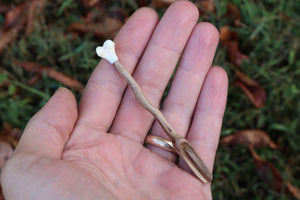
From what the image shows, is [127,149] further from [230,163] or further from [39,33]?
[39,33]

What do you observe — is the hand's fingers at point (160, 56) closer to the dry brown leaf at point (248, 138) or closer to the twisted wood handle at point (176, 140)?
the twisted wood handle at point (176, 140)

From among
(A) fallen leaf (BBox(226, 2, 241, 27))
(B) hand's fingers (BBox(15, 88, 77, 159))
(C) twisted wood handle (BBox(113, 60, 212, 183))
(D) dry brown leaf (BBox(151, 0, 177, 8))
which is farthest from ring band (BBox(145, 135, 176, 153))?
(A) fallen leaf (BBox(226, 2, 241, 27))

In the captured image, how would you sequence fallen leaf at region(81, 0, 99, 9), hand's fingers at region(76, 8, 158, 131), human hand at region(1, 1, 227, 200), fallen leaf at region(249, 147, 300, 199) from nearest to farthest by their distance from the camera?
1. human hand at region(1, 1, 227, 200)
2. hand's fingers at region(76, 8, 158, 131)
3. fallen leaf at region(249, 147, 300, 199)
4. fallen leaf at region(81, 0, 99, 9)

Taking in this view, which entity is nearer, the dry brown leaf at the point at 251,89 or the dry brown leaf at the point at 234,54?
the dry brown leaf at the point at 251,89

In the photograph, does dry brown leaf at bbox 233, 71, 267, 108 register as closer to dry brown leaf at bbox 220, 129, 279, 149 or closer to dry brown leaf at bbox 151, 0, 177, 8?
dry brown leaf at bbox 220, 129, 279, 149

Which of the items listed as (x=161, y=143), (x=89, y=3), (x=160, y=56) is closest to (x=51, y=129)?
(x=161, y=143)

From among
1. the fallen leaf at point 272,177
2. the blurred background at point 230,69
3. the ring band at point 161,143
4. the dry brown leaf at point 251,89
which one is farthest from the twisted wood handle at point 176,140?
the dry brown leaf at point 251,89

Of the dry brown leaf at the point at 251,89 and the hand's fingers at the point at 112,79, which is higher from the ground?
the hand's fingers at the point at 112,79

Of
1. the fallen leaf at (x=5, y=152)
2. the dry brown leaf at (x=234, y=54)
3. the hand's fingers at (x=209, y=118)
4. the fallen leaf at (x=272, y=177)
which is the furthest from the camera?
the dry brown leaf at (x=234, y=54)

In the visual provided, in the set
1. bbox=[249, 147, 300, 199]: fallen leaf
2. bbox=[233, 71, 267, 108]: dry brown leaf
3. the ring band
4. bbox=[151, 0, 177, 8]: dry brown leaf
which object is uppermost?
bbox=[151, 0, 177, 8]: dry brown leaf
